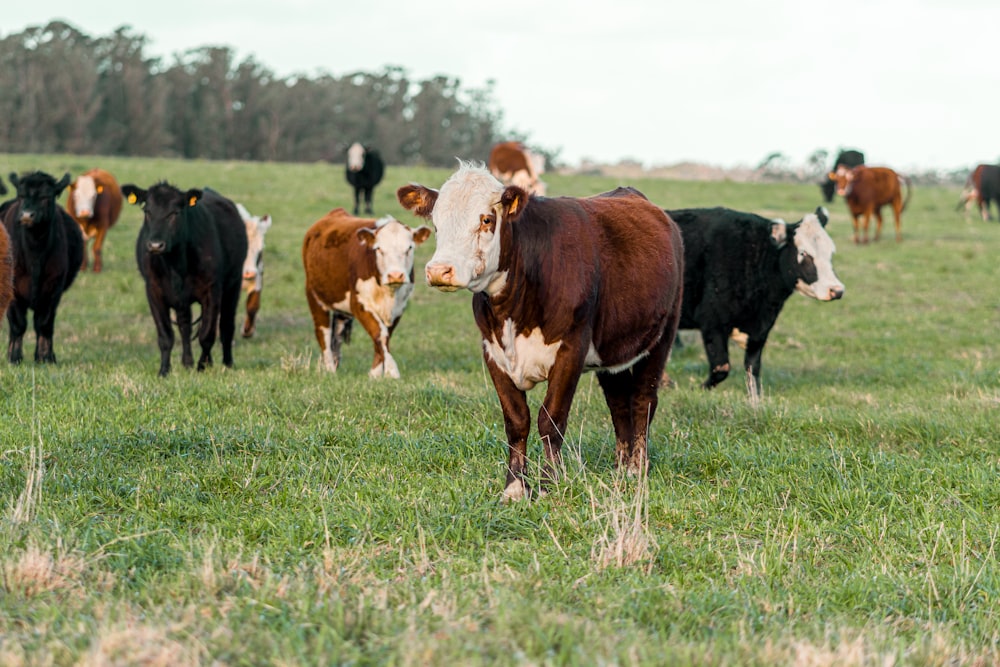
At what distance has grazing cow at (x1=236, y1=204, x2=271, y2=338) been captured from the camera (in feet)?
44.4

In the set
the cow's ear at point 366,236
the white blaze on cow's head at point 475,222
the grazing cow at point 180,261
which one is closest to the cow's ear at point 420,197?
the white blaze on cow's head at point 475,222

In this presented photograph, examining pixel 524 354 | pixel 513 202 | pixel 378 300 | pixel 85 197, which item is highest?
pixel 85 197

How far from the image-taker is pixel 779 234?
1019 centimetres

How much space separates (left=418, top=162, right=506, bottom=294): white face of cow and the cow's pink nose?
0.07 metres

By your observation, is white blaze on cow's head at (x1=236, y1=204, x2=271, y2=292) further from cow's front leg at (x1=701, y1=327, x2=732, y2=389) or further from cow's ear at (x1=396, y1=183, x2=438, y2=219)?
cow's ear at (x1=396, y1=183, x2=438, y2=219)

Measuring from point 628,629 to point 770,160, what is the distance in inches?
2613

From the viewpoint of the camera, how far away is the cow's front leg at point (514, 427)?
17.2 feet

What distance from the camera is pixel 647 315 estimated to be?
233 inches

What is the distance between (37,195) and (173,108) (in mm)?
56832

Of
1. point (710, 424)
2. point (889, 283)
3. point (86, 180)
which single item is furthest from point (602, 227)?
→ point (889, 283)

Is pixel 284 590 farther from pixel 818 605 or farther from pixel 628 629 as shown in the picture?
pixel 818 605

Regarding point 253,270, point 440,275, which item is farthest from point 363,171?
point 440,275

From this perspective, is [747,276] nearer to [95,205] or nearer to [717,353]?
[717,353]

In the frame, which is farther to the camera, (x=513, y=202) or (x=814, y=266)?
(x=814, y=266)
